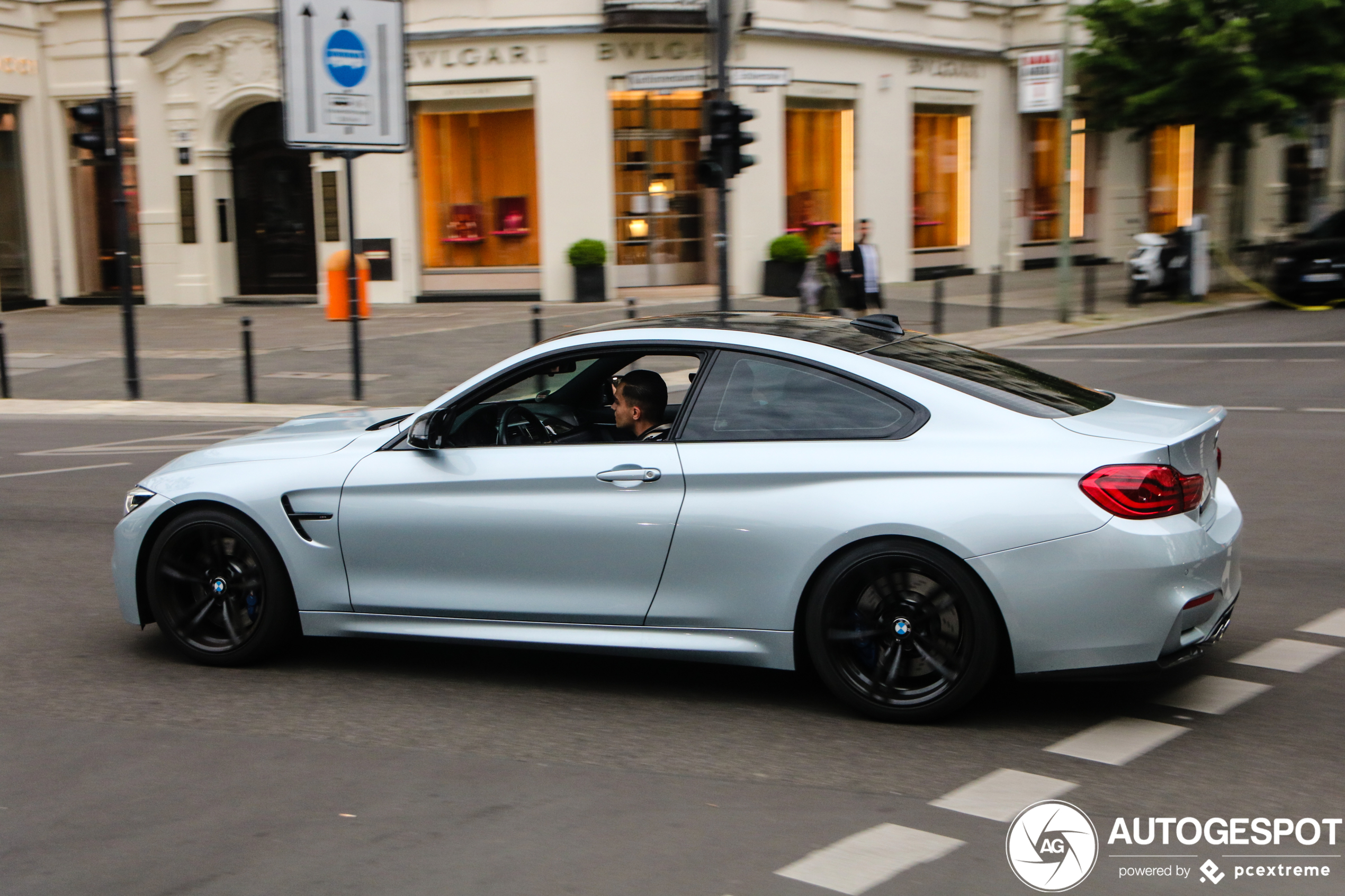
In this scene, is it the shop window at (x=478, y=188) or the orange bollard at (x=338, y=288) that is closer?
the orange bollard at (x=338, y=288)

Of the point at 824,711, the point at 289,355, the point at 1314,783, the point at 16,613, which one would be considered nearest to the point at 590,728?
the point at 824,711

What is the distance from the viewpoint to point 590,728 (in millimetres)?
4969

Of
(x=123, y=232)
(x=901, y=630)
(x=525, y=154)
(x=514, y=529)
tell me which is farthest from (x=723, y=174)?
(x=901, y=630)

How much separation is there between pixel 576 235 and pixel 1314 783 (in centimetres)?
2305

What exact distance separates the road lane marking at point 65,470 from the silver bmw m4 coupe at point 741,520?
5938mm

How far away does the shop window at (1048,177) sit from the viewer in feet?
110

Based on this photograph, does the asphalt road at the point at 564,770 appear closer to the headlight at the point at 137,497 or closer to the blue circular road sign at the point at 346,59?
the headlight at the point at 137,497

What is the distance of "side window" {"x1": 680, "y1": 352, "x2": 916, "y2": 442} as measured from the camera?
16.3ft

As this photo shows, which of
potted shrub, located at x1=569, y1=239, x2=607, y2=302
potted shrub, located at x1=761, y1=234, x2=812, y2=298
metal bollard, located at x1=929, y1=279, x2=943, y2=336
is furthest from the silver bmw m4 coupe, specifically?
potted shrub, located at x1=761, y1=234, x2=812, y2=298

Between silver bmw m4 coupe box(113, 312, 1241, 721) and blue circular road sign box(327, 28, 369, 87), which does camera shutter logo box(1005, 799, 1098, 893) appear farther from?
blue circular road sign box(327, 28, 369, 87)

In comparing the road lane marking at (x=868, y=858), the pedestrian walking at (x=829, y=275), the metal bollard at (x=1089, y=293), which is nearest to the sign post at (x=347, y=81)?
the pedestrian walking at (x=829, y=275)

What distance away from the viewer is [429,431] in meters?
5.43

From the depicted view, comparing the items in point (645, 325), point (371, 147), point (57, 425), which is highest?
point (371, 147)

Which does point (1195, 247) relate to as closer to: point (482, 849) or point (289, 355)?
point (289, 355)
